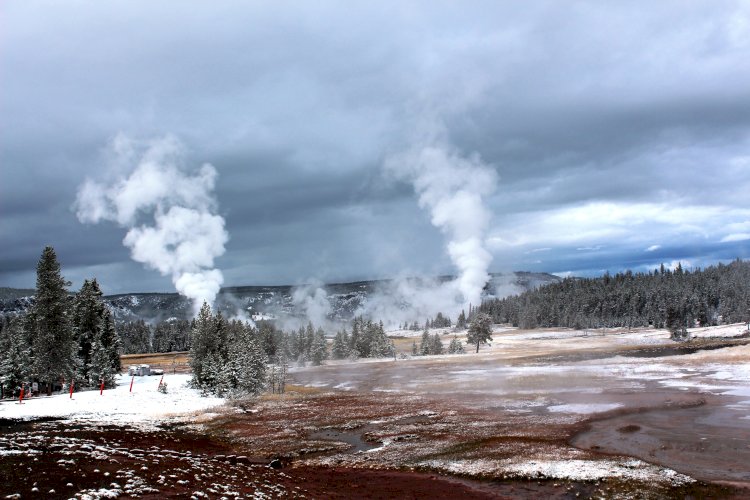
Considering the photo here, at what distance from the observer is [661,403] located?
155 ft

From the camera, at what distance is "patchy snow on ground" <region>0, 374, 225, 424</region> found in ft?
127

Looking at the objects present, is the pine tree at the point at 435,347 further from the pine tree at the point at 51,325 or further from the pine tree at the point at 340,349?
the pine tree at the point at 51,325

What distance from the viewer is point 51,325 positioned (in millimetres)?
54688

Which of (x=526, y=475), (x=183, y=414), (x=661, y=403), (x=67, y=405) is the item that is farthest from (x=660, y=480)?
(x=67, y=405)

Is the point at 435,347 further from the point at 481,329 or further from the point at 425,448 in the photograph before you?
the point at 425,448

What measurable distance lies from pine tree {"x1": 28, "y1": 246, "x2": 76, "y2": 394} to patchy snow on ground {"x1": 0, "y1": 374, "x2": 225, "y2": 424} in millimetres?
6093

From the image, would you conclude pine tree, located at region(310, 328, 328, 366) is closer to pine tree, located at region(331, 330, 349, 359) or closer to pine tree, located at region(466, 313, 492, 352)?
pine tree, located at region(331, 330, 349, 359)

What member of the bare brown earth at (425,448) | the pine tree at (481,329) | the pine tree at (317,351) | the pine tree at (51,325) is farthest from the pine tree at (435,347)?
the pine tree at (51,325)

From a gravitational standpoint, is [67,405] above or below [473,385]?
above

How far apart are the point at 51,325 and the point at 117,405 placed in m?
15.7

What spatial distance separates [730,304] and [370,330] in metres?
150

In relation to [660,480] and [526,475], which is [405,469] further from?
[660,480]

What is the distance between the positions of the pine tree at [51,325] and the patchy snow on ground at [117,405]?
6.09 meters

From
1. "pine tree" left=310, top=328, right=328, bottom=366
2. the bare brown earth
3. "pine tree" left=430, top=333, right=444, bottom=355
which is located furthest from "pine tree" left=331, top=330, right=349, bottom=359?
the bare brown earth
